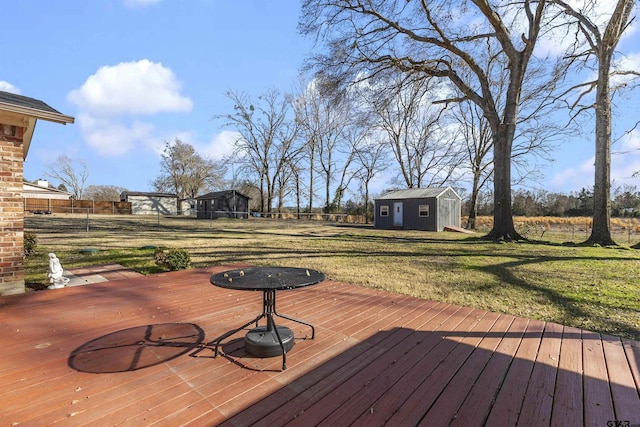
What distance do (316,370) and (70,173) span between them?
53634 millimetres

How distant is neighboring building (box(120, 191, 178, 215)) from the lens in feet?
117

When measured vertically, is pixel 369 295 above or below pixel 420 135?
below

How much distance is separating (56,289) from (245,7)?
23.6 feet

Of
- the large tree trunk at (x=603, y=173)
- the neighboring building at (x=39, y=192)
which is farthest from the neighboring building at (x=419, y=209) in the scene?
the neighboring building at (x=39, y=192)

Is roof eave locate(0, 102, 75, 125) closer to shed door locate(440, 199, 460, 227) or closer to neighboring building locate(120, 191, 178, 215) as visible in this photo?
shed door locate(440, 199, 460, 227)

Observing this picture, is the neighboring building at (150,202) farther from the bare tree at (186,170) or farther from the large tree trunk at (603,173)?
the large tree trunk at (603,173)

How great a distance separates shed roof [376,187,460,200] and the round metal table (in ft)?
55.3

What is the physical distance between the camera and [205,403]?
167cm

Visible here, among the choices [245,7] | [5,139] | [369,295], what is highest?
[245,7]

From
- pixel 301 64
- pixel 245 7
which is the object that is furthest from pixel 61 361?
pixel 301 64

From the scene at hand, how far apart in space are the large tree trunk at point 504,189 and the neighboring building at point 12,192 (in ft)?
37.8

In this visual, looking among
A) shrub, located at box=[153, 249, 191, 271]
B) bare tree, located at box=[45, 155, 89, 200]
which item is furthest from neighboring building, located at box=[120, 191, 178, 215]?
shrub, located at box=[153, 249, 191, 271]

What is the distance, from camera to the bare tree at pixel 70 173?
1626 inches

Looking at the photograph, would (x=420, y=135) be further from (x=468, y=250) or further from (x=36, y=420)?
(x=36, y=420)
